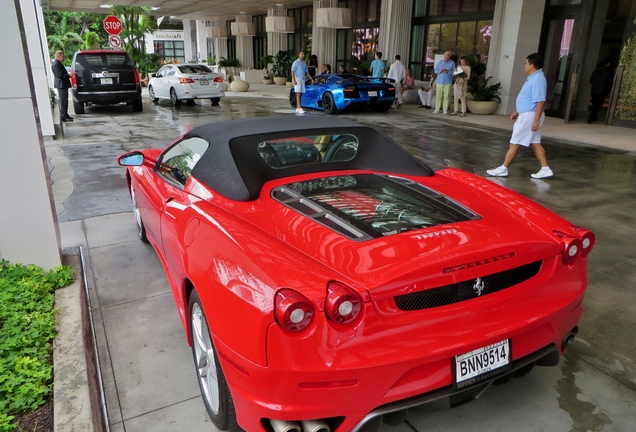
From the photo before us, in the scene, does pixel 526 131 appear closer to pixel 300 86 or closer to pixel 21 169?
pixel 21 169

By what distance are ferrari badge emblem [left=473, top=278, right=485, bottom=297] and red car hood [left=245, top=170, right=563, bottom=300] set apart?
38mm

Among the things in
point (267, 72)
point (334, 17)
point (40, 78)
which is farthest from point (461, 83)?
point (267, 72)

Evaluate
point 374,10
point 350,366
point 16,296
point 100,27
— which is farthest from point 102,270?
point 100,27

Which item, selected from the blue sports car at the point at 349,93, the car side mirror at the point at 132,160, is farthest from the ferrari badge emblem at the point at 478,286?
the blue sports car at the point at 349,93

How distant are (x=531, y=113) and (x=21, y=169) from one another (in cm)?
682

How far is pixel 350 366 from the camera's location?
6.13 ft

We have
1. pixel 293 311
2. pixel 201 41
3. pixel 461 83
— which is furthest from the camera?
pixel 201 41

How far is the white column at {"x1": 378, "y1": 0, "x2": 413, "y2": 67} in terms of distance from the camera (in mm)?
20844

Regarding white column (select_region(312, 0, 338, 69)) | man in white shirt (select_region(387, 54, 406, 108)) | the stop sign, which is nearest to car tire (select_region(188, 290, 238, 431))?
man in white shirt (select_region(387, 54, 406, 108))

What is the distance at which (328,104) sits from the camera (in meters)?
15.8

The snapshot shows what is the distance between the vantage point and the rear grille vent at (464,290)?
6.67 feet

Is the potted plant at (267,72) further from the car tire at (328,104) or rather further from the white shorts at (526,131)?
the white shorts at (526,131)

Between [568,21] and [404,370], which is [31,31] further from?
[568,21]

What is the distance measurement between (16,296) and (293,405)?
246cm
